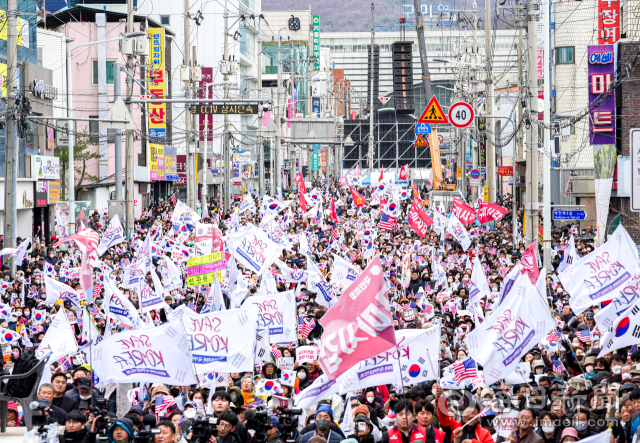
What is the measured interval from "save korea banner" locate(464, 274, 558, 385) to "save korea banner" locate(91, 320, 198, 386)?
3.01 meters

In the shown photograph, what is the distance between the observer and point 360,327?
28.2ft

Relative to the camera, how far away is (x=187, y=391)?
11344 millimetres

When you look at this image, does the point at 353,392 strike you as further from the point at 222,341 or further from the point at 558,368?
the point at 558,368

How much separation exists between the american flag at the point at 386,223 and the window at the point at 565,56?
18024 mm

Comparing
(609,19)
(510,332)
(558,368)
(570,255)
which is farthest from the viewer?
(609,19)

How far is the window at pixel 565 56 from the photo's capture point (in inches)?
1796

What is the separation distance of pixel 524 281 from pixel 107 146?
141 ft

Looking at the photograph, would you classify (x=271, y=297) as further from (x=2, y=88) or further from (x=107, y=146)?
(x=107, y=146)

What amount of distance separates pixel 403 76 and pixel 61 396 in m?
28.9

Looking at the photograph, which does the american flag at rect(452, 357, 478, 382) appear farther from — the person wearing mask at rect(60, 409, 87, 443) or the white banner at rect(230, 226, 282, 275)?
the white banner at rect(230, 226, 282, 275)

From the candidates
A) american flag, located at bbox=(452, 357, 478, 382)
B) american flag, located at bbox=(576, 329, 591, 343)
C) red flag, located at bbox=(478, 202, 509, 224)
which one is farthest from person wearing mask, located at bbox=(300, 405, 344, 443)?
red flag, located at bbox=(478, 202, 509, 224)

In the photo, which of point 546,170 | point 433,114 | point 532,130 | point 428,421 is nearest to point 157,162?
point 433,114

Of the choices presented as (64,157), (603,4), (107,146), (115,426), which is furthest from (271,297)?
(107,146)

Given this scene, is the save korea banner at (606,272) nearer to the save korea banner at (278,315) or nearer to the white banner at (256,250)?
the save korea banner at (278,315)
